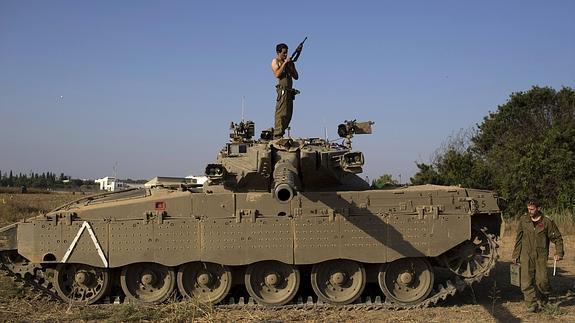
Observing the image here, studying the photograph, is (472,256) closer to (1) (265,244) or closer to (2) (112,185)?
(1) (265,244)

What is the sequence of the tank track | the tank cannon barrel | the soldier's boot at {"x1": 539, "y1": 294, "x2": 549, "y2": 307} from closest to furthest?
1. the tank cannon barrel
2. the soldier's boot at {"x1": 539, "y1": 294, "x2": 549, "y2": 307}
3. the tank track

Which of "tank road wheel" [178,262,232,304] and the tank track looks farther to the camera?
"tank road wheel" [178,262,232,304]

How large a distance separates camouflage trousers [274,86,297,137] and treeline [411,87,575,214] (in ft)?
49.1

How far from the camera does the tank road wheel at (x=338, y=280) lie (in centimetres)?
1055

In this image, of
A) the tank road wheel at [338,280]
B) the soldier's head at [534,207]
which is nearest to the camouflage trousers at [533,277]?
the soldier's head at [534,207]

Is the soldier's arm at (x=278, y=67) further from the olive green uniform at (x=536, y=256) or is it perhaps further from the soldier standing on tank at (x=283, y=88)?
the olive green uniform at (x=536, y=256)

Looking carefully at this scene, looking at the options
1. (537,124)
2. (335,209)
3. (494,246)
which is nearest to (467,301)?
(494,246)

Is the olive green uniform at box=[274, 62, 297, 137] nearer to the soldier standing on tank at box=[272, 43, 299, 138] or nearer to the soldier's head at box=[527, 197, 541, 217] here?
the soldier standing on tank at box=[272, 43, 299, 138]

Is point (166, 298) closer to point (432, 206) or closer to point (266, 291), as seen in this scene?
point (266, 291)

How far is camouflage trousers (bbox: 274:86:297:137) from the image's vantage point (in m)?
12.5

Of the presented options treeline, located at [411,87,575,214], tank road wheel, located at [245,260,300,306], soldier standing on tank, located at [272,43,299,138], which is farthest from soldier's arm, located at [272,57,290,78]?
treeline, located at [411,87,575,214]

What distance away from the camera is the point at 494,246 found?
10234 millimetres

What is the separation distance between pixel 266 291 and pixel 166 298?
183 cm

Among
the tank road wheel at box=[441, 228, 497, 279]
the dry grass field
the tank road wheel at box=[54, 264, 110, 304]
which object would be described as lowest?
the dry grass field
